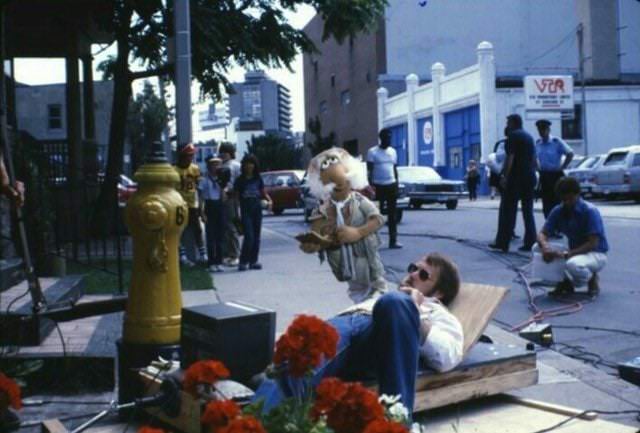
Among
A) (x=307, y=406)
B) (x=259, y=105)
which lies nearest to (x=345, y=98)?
(x=259, y=105)

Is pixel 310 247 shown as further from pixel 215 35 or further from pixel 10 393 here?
pixel 215 35

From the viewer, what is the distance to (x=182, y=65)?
12617 millimetres

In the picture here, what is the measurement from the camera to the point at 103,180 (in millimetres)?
16828

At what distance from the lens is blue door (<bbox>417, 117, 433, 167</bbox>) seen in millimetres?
51531

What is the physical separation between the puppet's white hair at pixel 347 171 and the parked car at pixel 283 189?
85.7 feet

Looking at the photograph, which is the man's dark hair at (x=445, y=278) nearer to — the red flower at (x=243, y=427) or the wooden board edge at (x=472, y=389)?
the wooden board edge at (x=472, y=389)

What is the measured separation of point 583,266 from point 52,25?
38.5 feet

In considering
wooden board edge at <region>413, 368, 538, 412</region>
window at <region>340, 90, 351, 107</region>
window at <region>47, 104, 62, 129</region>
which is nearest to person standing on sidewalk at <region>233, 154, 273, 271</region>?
wooden board edge at <region>413, 368, 538, 412</region>


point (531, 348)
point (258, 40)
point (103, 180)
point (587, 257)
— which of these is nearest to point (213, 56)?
point (258, 40)

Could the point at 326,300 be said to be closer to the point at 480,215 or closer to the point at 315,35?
the point at 480,215

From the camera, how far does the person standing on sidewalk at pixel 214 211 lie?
41.8 ft

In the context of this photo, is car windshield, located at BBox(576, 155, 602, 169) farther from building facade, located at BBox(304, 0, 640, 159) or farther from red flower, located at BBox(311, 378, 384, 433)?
red flower, located at BBox(311, 378, 384, 433)

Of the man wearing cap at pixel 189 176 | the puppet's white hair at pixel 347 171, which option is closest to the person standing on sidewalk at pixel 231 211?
the man wearing cap at pixel 189 176

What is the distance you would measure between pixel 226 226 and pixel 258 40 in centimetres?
567
